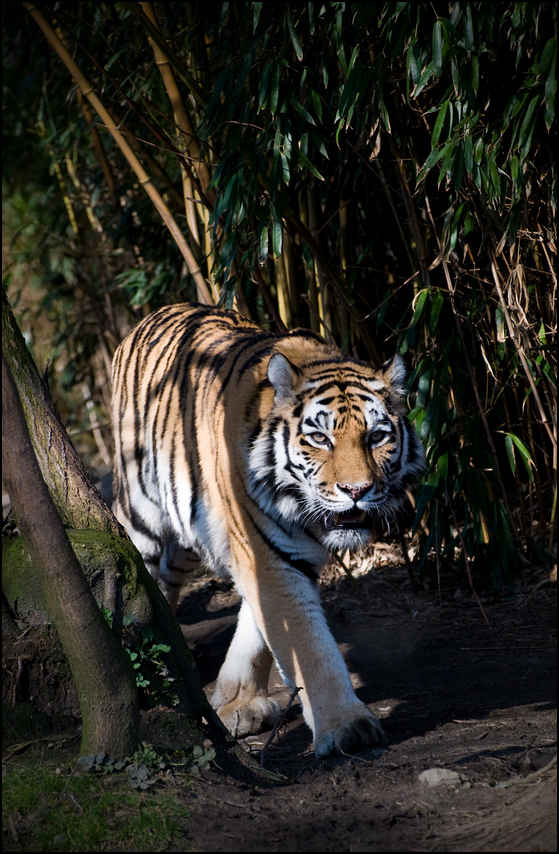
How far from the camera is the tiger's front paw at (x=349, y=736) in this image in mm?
2443

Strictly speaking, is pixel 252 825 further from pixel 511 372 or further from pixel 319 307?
pixel 319 307

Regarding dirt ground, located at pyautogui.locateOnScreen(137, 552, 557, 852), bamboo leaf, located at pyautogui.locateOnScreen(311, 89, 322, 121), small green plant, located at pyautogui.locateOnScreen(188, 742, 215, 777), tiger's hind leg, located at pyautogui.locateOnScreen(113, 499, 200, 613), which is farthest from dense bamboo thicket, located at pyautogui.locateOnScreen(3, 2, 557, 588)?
small green plant, located at pyautogui.locateOnScreen(188, 742, 215, 777)

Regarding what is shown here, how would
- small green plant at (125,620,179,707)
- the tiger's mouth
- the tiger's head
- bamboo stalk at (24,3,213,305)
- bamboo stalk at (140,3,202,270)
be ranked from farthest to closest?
1. bamboo stalk at (24,3,213,305)
2. bamboo stalk at (140,3,202,270)
3. the tiger's mouth
4. the tiger's head
5. small green plant at (125,620,179,707)

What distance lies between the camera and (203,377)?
332 centimetres

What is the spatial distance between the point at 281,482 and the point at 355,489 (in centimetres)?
34

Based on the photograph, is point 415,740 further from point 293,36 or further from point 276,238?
point 293,36

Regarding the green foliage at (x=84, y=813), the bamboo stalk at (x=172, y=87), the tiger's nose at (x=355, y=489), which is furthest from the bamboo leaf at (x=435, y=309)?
the green foliage at (x=84, y=813)

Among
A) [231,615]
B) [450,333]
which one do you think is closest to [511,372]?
[450,333]

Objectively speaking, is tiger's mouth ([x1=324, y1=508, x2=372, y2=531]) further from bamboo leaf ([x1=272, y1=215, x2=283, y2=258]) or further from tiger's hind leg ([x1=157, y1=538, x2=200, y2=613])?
tiger's hind leg ([x1=157, y1=538, x2=200, y2=613])

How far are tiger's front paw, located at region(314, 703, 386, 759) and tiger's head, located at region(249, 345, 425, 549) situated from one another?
582 millimetres

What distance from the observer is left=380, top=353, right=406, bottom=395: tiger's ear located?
2.81 m

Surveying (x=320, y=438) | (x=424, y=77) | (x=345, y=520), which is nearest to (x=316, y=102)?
(x=424, y=77)

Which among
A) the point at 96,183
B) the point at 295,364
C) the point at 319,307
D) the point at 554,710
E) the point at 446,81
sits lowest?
the point at 554,710

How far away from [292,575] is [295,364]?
782 mm
